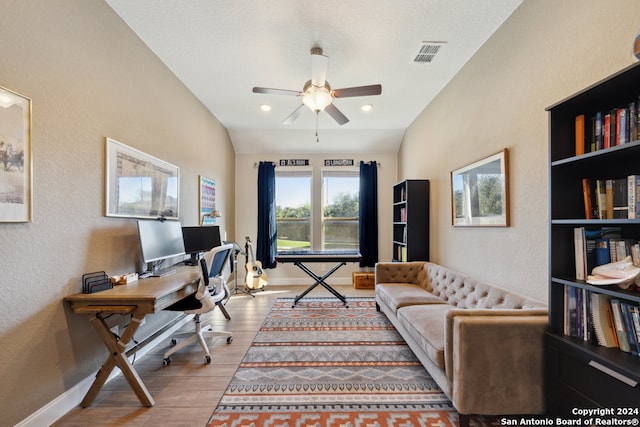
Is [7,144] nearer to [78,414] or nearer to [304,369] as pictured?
[78,414]

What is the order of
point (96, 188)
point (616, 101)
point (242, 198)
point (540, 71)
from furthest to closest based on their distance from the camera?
point (242, 198) < point (96, 188) < point (540, 71) < point (616, 101)

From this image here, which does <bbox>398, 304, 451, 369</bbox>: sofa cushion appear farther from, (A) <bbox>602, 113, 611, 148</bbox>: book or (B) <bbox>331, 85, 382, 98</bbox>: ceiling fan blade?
(B) <bbox>331, 85, 382, 98</bbox>: ceiling fan blade

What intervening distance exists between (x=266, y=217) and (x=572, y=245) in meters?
4.45

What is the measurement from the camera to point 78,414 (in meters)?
1.76

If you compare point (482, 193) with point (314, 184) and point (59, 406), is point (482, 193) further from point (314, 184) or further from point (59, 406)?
point (59, 406)

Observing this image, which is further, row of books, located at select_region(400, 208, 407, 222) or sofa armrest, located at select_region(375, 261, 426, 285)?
row of books, located at select_region(400, 208, 407, 222)

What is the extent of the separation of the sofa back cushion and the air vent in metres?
2.21

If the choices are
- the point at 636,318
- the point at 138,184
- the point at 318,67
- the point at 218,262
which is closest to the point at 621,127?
the point at 636,318

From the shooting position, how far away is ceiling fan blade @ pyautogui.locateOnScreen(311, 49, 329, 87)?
2.30 metres

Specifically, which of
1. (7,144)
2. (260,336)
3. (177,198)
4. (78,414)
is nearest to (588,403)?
(260,336)

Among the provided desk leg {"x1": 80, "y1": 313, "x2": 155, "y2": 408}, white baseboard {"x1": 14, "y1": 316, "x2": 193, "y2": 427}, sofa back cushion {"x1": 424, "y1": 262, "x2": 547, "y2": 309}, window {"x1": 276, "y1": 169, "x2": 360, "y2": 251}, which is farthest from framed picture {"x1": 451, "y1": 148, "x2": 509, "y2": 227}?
white baseboard {"x1": 14, "y1": 316, "x2": 193, "y2": 427}

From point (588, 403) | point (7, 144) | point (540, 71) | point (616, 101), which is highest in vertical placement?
point (540, 71)

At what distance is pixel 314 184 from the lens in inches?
214

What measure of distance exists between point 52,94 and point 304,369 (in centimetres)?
263
